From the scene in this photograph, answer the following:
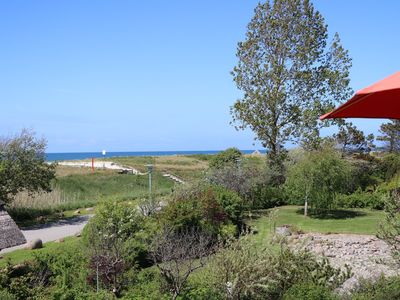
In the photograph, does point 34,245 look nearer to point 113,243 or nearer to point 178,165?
point 113,243

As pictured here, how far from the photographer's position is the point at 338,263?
11266 millimetres

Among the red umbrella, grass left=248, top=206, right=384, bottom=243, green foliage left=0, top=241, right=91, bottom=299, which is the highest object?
the red umbrella

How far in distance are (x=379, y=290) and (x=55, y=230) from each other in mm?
13066

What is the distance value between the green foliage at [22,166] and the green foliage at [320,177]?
10170mm

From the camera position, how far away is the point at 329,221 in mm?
17656

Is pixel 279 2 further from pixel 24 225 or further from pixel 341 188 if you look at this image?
pixel 24 225

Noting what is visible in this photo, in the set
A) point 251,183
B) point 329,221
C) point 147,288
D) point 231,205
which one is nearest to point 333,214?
point 329,221

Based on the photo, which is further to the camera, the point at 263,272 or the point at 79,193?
the point at 79,193

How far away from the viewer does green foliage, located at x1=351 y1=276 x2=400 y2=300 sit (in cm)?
612

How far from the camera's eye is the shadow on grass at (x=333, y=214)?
61.1ft

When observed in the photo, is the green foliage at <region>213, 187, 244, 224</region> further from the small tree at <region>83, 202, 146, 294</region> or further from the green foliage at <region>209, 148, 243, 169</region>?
the green foliage at <region>209, 148, 243, 169</region>

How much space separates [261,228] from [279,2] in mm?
12540

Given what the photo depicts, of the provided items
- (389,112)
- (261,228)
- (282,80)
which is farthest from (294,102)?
(389,112)

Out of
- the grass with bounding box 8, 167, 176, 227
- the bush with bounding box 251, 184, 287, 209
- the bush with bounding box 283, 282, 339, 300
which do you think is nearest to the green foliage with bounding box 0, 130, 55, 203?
the grass with bounding box 8, 167, 176, 227
